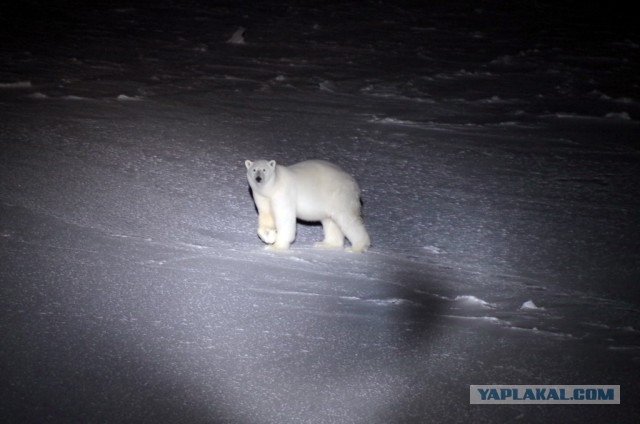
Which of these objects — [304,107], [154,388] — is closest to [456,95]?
[304,107]

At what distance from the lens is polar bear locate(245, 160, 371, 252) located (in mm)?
Answer: 3484

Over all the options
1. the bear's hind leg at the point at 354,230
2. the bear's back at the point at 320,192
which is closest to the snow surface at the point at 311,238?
the bear's hind leg at the point at 354,230

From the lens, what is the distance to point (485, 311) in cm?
319

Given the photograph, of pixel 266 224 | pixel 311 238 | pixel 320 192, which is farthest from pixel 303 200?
pixel 311 238

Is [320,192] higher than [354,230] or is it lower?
higher

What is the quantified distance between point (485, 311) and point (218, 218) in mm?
1576

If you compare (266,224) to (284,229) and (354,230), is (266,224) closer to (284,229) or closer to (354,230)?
(284,229)

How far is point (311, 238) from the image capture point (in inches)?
154

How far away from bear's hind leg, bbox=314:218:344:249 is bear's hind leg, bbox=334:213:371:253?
0.08m

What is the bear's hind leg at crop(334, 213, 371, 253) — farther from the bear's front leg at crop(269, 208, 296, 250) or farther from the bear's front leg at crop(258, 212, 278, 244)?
the bear's front leg at crop(258, 212, 278, 244)

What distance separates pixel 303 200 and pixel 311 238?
0.43 metres

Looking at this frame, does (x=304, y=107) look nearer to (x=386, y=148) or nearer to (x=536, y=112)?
(x=386, y=148)

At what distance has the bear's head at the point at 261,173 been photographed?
3416mm

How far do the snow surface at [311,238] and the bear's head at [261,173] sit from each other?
39 centimetres
